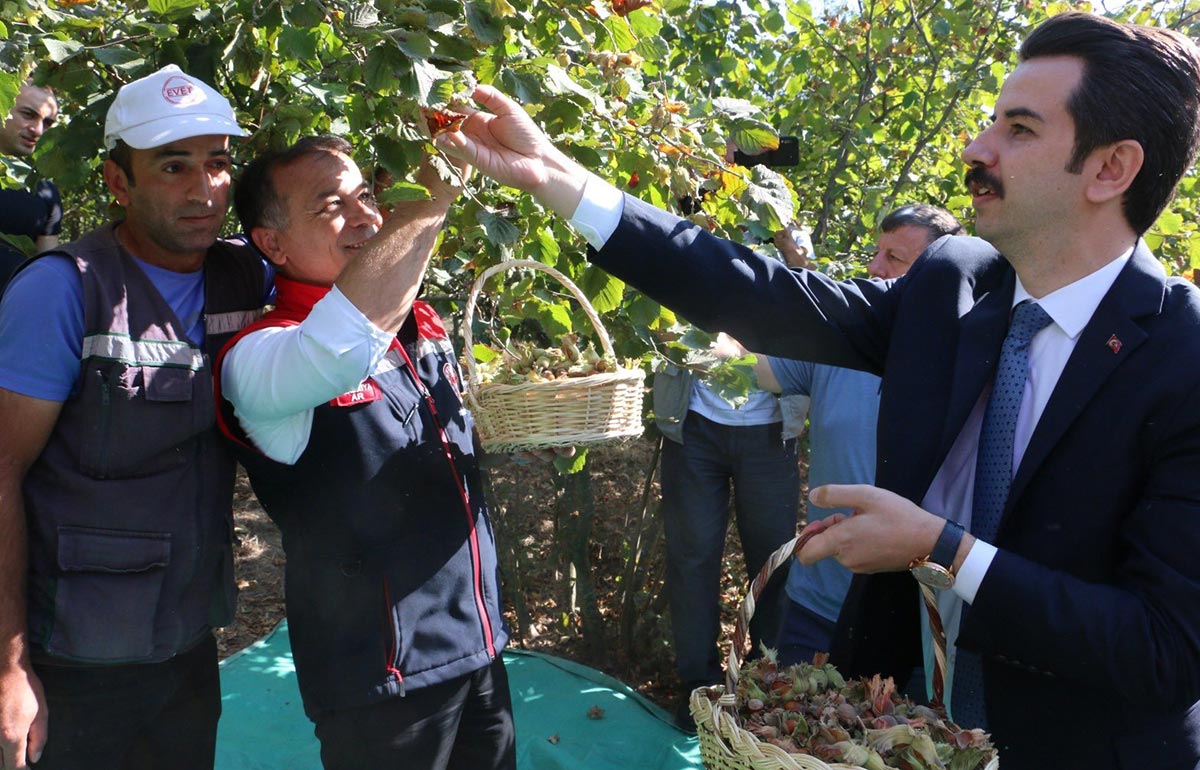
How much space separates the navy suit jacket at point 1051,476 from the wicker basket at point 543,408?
1.04 feet

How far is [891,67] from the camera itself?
5.47 meters

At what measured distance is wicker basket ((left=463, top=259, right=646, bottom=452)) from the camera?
6.57 ft

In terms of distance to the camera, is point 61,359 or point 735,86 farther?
point 735,86

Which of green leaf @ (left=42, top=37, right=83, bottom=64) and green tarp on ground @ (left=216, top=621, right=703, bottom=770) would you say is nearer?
green leaf @ (left=42, top=37, right=83, bottom=64)

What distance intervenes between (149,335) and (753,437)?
2891 mm

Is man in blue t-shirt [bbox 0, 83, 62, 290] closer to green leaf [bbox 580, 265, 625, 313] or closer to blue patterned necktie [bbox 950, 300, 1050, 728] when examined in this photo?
green leaf [bbox 580, 265, 625, 313]

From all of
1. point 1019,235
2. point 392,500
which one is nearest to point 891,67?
point 1019,235

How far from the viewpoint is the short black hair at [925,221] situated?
368cm

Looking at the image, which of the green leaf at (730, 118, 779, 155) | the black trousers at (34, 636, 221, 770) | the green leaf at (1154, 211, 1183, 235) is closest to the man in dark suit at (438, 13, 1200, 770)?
the green leaf at (730, 118, 779, 155)

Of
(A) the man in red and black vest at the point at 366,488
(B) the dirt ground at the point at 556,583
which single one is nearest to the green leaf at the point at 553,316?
(A) the man in red and black vest at the point at 366,488

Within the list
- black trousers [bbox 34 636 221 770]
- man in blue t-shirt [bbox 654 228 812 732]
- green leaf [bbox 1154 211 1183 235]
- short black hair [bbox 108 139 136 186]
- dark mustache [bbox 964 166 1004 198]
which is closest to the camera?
dark mustache [bbox 964 166 1004 198]

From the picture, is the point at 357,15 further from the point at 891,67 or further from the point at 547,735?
the point at 891,67

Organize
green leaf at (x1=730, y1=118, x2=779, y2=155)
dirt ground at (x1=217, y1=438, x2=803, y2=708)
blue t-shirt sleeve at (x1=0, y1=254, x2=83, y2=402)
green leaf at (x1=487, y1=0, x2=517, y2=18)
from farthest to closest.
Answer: dirt ground at (x1=217, y1=438, x2=803, y2=708) → green leaf at (x1=730, y1=118, x2=779, y2=155) → blue t-shirt sleeve at (x1=0, y1=254, x2=83, y2=402) → green leaf at (x1=487, y1=0, x2=517, y2=18)

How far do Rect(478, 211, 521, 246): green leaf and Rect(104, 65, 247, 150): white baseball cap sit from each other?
2.07 ft
